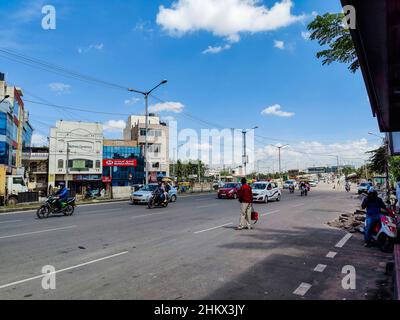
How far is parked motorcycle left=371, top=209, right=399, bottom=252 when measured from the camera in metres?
7.28

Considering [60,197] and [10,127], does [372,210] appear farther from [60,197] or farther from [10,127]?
[10,127]

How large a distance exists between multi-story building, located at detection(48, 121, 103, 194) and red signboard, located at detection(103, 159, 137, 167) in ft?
3.61

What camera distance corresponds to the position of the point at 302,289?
183 inches

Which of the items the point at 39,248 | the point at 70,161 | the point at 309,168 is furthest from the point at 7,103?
the point at 309,168

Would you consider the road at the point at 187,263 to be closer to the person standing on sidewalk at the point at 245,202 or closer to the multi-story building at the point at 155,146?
the person standing on sidewalk at the point at 245,202

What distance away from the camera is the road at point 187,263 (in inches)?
178

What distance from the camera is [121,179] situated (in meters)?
51.3

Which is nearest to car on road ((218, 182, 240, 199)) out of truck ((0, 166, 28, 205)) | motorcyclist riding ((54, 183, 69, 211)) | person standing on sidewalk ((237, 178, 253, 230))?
motorcyclist riding ((54, 183, 69, 211))

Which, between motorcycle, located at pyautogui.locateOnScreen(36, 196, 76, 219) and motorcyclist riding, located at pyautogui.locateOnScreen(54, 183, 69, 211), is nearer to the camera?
motorcycle, located at pyautogui.locateOnScreen(36, 196, 76, 219)

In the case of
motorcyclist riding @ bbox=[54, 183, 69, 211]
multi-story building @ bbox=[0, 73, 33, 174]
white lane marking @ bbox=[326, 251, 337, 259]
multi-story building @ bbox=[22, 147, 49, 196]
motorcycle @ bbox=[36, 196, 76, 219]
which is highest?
multi-story building @ bbox=[0, 73, 33, 174]

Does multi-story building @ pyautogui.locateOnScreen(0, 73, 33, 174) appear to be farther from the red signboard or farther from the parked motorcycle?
the parked motorcycle

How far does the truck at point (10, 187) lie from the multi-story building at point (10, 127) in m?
7.70

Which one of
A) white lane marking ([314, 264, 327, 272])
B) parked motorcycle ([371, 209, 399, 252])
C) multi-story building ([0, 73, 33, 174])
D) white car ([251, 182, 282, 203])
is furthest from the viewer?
multi-story building ([0, 73, 33, 174])

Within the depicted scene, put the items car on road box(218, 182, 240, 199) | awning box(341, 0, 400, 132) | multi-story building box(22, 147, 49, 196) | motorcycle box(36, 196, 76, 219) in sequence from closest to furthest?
1. awning box(341, 0, 400, 132)
2. motorcycle box(36, 196, 76, 219)
3. car on road box(218, 182, 240, 199)
4. multi-story building box(22, 147, 49, 196)
